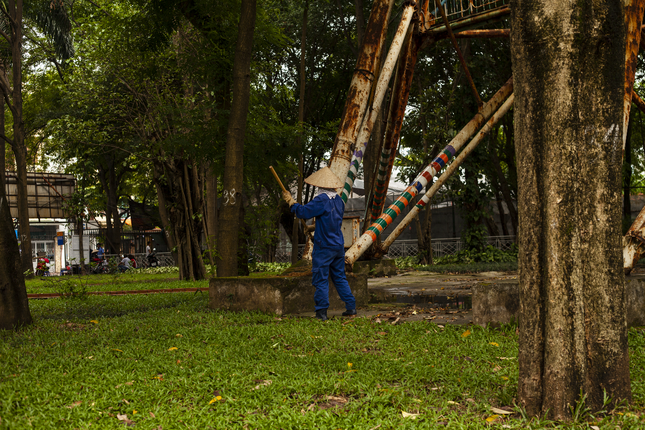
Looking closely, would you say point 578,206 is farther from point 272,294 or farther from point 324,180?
point 272,294

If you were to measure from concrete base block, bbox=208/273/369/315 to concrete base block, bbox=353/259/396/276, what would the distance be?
4274mm

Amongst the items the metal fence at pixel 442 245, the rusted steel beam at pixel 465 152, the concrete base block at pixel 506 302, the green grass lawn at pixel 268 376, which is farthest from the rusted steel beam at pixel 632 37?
the metal fence at pixel 442 245

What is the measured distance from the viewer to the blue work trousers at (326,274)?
20.5ft

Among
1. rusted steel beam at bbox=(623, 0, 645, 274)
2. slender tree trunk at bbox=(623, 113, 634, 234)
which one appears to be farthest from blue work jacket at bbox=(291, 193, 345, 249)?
slender tree trunk at bbox=(623, 113, 634, 234)

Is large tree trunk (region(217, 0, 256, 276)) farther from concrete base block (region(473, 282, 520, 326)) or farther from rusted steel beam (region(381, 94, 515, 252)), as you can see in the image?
rusted steel beam (region(381, 94, 515, 252))

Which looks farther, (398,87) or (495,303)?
(398,87)

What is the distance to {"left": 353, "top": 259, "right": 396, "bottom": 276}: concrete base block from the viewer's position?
11.7m

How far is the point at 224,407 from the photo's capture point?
3.15 meters

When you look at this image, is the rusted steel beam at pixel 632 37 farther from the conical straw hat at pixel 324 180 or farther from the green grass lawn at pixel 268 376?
the conical straw hat at pixel 324 180

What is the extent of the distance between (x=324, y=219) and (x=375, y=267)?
20.0 ft

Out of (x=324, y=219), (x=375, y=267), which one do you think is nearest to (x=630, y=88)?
(x=324, y=219)

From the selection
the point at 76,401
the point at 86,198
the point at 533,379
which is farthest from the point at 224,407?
the point at 86,198

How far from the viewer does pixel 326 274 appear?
20.9 ft

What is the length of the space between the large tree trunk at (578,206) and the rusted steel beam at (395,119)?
21.7 ft
